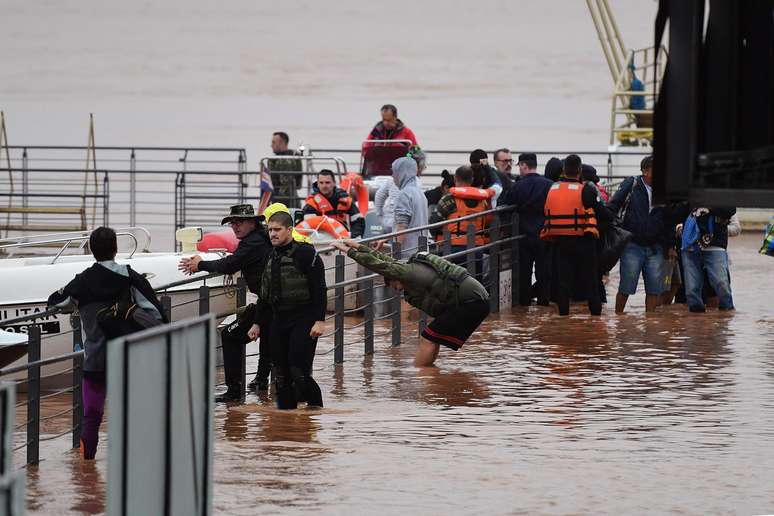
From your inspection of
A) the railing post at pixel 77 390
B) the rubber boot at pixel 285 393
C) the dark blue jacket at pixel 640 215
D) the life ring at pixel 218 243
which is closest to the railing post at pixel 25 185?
the life ring at pixel 218 243

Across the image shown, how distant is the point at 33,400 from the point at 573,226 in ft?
20.9

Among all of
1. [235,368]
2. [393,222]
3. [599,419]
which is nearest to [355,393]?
[235,368]

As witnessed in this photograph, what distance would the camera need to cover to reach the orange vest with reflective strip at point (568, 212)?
44.6 ft

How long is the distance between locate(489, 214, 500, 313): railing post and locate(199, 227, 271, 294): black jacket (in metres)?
4.90

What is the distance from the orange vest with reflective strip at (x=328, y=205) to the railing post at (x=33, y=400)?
733cm

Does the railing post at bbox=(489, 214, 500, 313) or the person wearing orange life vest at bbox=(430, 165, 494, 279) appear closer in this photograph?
the person wearing orange life vest at bbox=(430, 165, 494, 279)

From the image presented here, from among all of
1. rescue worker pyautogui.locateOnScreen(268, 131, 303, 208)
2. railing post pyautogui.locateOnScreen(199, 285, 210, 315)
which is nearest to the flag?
rescue worker pyautogui.locateOnScreen(268, 131, 303, 208)

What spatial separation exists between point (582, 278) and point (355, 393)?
189 inches

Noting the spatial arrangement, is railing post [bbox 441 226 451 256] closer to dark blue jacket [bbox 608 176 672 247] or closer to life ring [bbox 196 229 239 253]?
dark blue jacket [bbox 608 176 672 247]

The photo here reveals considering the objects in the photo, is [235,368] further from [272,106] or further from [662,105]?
[272,106]

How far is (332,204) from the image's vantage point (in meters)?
15.7

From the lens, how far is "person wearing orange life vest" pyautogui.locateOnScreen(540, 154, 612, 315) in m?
13.6

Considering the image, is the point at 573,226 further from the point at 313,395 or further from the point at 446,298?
the point at 313,395

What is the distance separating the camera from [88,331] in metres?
8.17
